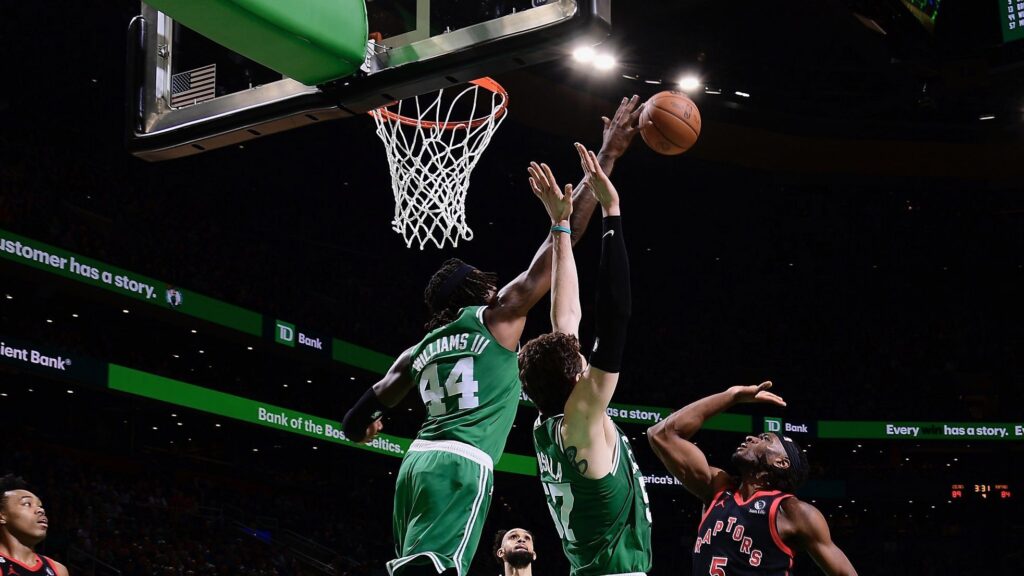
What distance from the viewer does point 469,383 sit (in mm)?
3902

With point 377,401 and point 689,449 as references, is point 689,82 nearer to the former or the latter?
point 689,449

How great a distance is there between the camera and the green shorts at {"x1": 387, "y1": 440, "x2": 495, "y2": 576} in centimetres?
367

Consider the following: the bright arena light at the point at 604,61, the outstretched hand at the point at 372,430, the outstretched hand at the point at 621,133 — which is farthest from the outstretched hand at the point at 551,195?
the bright arena light at the point at 604,61

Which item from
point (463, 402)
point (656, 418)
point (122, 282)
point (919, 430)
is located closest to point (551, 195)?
point (463, 402)

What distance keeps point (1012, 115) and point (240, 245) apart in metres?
14.7

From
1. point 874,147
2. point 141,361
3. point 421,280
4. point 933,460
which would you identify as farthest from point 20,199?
point 933,460

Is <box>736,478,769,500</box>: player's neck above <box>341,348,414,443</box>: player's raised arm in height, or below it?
below

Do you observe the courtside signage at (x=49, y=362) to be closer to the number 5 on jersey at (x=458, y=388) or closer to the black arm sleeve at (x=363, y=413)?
the black arm sleeve at (x=363, y=413)

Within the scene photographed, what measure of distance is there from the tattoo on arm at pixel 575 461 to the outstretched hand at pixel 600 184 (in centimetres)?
74

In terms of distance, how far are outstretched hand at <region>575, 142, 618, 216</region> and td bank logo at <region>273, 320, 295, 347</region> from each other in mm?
15328

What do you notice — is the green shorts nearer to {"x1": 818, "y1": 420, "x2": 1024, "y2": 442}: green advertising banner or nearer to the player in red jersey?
the player in red jersey

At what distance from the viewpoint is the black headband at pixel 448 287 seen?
13.5 feet

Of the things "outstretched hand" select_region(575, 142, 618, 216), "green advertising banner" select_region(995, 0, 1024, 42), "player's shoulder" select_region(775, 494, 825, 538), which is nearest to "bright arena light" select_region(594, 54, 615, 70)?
"green advertising banner" select_region(995, 0, 1024, 42)

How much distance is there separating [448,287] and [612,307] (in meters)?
1.06
